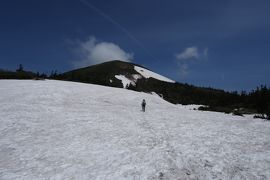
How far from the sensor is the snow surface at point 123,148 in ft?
45.2

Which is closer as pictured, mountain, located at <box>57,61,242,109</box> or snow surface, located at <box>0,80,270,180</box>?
Answer: snow surface, located at <box>0,80,270,180</box>

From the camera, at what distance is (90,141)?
62.7 ft

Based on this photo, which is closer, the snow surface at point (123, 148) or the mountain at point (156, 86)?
the snow surface at point (123, 148)

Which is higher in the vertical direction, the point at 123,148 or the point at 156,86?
the point at 156,86

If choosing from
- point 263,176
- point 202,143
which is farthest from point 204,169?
point 202,143

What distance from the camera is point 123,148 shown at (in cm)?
1755

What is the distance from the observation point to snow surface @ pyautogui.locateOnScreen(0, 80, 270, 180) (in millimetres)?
13773

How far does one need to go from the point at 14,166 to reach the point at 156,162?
25.3ft

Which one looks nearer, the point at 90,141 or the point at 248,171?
the point at 248,171

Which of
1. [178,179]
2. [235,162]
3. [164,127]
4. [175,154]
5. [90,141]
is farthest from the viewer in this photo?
[164,127]

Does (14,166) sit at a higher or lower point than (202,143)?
lower

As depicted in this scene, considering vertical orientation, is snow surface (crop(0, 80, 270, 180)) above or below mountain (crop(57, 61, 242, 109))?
below

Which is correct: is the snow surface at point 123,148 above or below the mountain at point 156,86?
below

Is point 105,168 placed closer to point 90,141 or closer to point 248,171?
point 90,141
